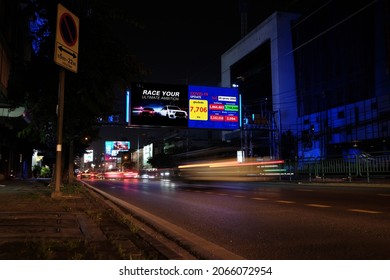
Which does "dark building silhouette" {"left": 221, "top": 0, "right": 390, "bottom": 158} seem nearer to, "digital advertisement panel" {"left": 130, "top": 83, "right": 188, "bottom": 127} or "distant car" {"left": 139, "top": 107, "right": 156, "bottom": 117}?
"digital advertisement panel" {"left": 130, "top": 83, "right": 188, "bottom": 127}

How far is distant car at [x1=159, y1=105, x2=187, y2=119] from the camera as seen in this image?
3291 cm

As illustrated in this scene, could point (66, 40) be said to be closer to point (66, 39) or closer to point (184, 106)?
point (66, 39)

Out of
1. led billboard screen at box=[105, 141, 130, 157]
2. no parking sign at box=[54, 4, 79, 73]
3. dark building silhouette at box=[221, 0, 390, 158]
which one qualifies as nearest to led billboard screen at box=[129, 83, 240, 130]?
dark building silhouette at box=[221, 0, 390, 158]

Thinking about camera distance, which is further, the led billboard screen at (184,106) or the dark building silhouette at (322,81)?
the dark building silhouette at (322,81)

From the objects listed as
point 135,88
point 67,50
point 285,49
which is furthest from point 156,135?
point 67,50

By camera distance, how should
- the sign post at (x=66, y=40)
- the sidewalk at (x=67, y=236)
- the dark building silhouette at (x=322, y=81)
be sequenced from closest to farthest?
the sidewalk at (x=67, y=236)
the sign post at (x=66, y=40)
the dark building silhouette at (x=322, y=81)

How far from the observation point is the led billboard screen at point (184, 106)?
32.6 metres

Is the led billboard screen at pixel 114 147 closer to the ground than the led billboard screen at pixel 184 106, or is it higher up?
higher up

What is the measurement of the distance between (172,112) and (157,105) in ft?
4.11

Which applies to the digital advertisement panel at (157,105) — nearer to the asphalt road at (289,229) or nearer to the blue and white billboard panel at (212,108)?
the blue and white billboard panel at (212,108)

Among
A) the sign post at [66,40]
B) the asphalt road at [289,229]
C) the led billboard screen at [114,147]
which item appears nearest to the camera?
the asphalt road at [289,229]

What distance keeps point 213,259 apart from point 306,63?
64.6 meters

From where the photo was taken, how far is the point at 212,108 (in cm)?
3388

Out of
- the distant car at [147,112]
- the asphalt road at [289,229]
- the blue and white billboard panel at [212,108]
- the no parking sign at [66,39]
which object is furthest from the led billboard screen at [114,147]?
the asphalt road at [289,229]
